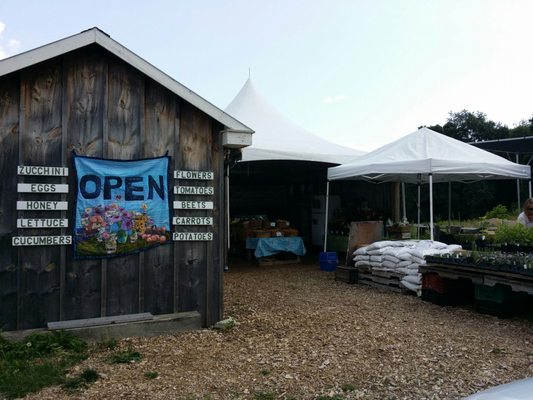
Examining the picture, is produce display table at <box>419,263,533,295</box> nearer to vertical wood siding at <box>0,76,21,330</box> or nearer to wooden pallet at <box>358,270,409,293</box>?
wooden pallet at <box>358,270,409,293</box>

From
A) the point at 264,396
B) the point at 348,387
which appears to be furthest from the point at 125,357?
the point at 348,387

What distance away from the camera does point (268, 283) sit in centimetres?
942

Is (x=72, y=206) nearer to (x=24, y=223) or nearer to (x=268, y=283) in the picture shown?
(x=24, y=223)

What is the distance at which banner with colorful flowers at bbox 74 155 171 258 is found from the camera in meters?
5.45

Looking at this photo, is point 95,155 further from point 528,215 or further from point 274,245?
point 528,215

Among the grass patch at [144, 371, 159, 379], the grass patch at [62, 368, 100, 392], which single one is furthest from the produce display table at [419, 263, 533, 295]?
the grass patch at [62, 368, 100, 392]

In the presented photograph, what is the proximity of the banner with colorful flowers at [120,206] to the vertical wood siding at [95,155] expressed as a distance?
Answer: 0.10 metres

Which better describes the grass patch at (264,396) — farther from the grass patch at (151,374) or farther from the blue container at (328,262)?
the blue container at (328,262)

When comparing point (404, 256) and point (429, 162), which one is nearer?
point (404, 256)

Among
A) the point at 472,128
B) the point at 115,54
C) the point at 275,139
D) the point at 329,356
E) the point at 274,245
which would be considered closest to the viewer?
the point at 329,356

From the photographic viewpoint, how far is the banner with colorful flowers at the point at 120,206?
5445mm

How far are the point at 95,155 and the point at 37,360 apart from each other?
2.25 m

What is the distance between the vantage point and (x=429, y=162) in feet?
30.5

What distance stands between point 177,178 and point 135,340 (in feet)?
6.41
